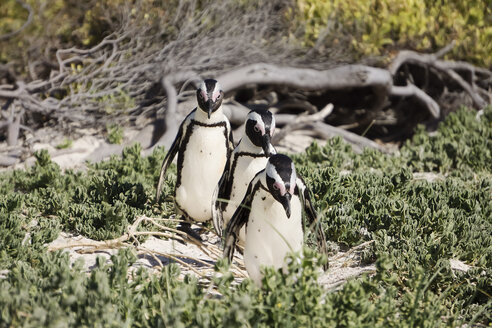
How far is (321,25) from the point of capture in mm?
9430

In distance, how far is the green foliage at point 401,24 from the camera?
366 inches

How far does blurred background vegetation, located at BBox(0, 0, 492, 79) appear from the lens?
26.9 ft

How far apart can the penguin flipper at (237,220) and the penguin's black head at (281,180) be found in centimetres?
16

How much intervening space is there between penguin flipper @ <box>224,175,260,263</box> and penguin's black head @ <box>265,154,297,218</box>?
16cm

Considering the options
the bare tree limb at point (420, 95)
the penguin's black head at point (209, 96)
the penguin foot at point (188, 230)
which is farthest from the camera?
the bare tree limb at point (420, 95)

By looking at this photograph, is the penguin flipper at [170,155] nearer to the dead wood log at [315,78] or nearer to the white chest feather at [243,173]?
the white chest feather at [243,173]

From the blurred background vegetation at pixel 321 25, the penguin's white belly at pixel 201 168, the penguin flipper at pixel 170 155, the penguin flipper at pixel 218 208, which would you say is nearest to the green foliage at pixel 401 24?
the blurred background vegetation at pixel 321 25

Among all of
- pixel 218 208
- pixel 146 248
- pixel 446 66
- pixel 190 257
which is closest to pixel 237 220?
pixel 218 208

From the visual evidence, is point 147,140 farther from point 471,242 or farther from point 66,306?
point 66,306

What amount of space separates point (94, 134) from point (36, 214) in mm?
3155

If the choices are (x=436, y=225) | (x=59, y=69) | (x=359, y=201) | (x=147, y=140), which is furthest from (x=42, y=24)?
(x=436, y=225)

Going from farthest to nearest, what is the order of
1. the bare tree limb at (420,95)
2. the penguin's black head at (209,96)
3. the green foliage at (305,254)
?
the bare tree limb at (420,95)
the penguin's black head at (209,96)
the green foliage at (305,254)

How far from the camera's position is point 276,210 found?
3219 millimetres

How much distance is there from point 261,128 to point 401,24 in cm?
683
